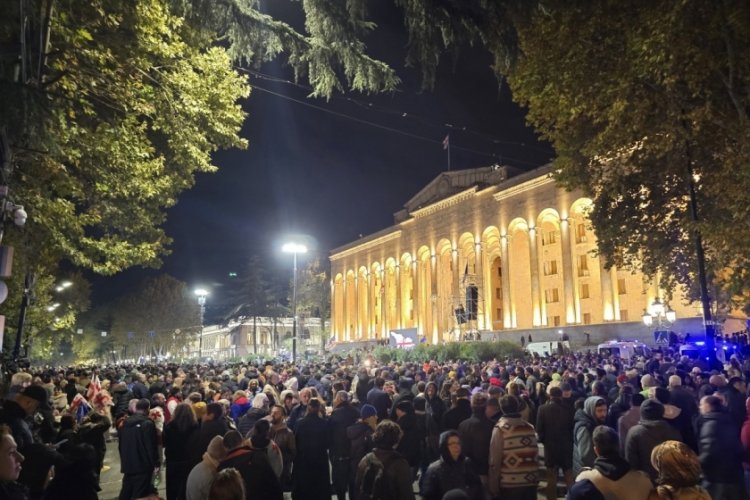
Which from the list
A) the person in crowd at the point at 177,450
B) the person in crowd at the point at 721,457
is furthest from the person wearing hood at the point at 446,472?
the person in crowd at the point at 177,450

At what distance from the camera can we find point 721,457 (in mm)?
5590

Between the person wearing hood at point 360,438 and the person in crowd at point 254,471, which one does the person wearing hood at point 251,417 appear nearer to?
the person wearing hood at point 360,438

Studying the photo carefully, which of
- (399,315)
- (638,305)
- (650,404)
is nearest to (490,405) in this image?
(650,404)

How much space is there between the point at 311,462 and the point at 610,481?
12.2 feet

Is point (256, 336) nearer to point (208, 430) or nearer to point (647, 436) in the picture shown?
point (208, 430)

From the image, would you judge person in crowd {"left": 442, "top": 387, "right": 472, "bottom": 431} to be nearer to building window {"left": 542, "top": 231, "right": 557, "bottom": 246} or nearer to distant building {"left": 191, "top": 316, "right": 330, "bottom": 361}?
building window {"left": 542, "top": 231, "right": 557, "bottom": 246}

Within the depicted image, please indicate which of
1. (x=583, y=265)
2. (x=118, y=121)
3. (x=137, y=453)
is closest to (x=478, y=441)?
(x=137, y=453)

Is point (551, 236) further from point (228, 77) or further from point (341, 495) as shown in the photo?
point (341, 495)

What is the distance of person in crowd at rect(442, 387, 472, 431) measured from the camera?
7387mm

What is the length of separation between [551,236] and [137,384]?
124ft

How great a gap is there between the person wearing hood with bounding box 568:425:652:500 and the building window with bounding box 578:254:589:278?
130ft

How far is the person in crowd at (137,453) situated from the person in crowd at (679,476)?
5.93 metres

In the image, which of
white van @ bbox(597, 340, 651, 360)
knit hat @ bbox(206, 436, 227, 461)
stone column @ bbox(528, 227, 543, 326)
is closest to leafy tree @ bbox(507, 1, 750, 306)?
knit hat @ bbox(206, 436, 227, 461)

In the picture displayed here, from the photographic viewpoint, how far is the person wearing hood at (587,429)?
6559 mm
